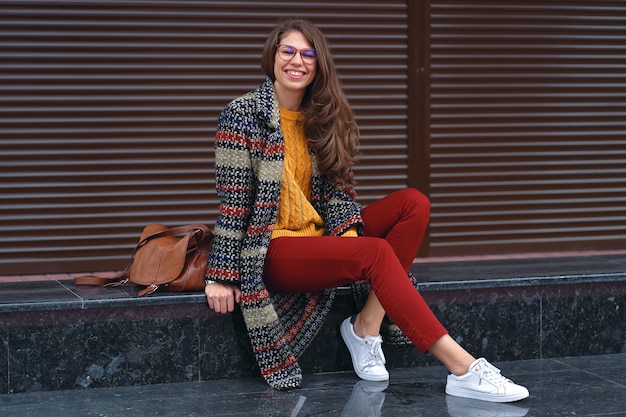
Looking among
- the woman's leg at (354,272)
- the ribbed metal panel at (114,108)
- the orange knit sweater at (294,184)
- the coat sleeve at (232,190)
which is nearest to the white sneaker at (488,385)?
the woman's leg at (354,272)

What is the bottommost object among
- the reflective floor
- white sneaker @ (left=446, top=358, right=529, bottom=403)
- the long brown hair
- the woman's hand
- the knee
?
the reflective floor

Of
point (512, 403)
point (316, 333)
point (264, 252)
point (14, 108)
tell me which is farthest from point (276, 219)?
point (14, 108)

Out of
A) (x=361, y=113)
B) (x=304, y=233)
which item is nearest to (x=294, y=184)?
(x=304, y=233)

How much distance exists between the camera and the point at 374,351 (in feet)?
16.9

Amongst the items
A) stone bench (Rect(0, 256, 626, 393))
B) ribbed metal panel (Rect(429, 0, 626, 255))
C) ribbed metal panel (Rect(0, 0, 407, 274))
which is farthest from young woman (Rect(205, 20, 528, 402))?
ribbed metal panel (Rect(429, 0, 626, 255))

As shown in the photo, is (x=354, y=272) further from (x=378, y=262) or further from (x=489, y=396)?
(x=489, y=396)

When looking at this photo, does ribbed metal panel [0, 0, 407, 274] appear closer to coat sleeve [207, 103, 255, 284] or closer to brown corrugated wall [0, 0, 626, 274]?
brown corrugated wall [0, 0, 626, 274]

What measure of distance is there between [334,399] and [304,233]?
2.54 feet

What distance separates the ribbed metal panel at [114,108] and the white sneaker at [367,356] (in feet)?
5.32

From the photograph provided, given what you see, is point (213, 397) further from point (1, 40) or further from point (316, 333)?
point (1, 40)

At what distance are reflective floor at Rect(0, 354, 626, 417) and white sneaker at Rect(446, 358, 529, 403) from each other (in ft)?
0.13

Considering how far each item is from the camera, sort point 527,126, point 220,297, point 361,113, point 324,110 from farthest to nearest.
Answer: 1. point 527,126
2. point 361,113
3. point 324,110
4. point 220,297

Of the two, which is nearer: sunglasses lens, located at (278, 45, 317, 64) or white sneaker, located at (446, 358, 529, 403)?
white sneaker, located at (446, 358, 529, 403)

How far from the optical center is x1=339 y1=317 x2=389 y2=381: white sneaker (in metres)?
5.11
